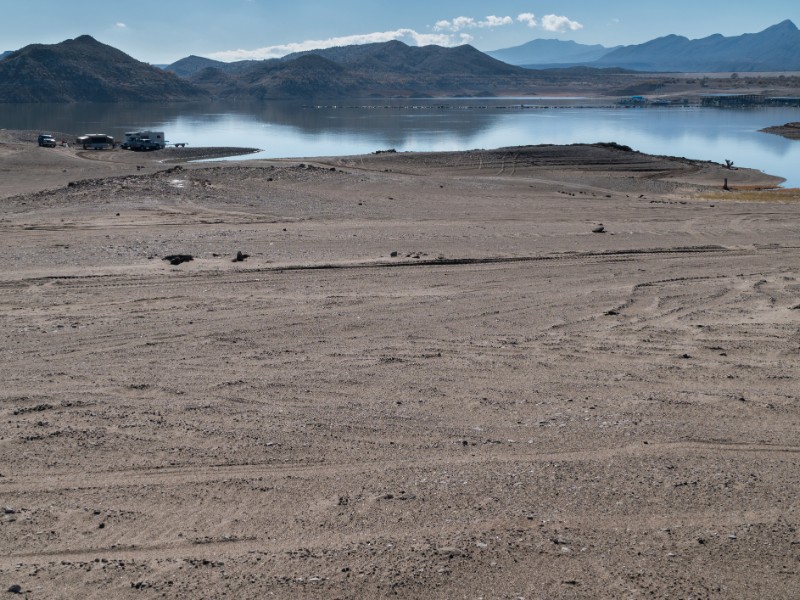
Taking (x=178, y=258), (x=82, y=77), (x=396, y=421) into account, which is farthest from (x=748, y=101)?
(x=396, y=421)

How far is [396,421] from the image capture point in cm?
689

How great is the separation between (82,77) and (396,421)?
15022cm

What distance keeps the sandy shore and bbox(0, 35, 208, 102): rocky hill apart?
13131 centimetres

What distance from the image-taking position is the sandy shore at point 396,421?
15.7ft

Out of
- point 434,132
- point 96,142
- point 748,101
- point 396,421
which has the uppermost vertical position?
point 748,101

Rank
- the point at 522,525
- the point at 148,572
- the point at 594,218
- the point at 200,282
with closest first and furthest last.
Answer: the point at 148,572, the point at 522,525, the point at 200,282, the point at 594,218

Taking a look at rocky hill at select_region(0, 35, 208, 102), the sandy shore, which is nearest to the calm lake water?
rocky hill at select_region(0, 35, 208, 102)

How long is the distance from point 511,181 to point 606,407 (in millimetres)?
26387

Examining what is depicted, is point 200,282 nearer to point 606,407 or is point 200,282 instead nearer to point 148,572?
point 606,407

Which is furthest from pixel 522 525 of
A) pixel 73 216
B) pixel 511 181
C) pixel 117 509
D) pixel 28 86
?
pixel 28 86

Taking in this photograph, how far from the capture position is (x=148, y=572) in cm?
466

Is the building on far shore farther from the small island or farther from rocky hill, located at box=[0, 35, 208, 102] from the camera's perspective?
rocky hill, located at box=[0, 35, 208, 102]

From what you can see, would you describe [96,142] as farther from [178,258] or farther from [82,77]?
[82,77]

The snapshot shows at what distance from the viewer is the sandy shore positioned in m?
4.78
